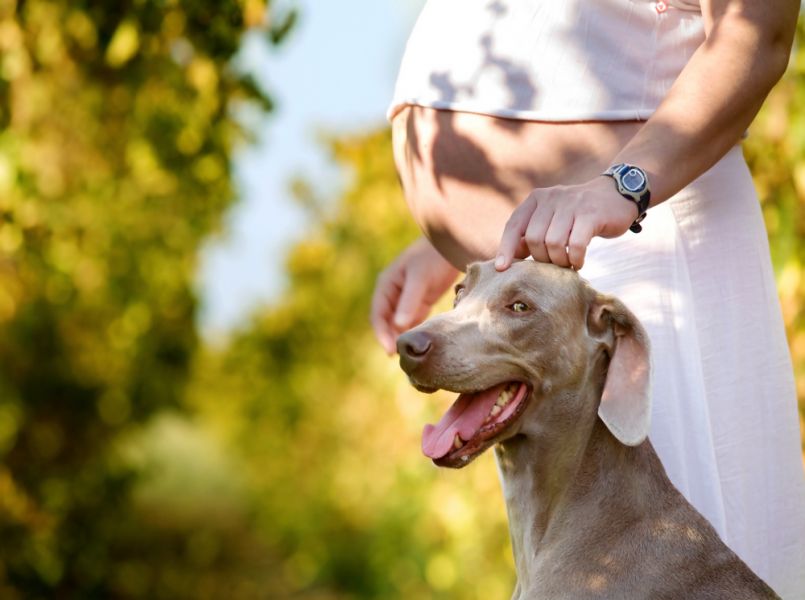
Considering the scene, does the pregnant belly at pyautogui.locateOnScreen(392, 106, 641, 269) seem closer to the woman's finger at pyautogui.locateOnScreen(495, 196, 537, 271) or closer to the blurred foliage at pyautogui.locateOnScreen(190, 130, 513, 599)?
the woman's finger at pyautogui.locateOnScreen(495, 196, 537, 271)

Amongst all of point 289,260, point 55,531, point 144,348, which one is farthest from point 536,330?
point 289,260

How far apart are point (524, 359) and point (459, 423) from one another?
→ 225 mm

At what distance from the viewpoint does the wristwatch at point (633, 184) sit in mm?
2260

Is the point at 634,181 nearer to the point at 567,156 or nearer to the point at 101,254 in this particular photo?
the point at 567,156

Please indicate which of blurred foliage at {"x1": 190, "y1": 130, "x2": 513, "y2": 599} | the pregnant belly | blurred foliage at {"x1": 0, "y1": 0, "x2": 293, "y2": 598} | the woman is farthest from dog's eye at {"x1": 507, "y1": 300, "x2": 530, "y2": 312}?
blurred foliage at {"x1": 190, "y1": 130, "x2": 513, "y2": 599}

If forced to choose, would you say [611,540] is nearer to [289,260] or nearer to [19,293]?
[19,293]

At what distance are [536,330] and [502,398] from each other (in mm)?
170

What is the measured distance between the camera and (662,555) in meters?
2.48

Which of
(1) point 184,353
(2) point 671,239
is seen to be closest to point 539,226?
(2) point 671,239

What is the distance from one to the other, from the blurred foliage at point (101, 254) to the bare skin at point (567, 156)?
1.54 metres

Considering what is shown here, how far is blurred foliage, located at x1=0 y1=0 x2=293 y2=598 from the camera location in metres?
5.89

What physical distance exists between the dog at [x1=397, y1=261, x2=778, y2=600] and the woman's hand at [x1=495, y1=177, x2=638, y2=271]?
27 cm

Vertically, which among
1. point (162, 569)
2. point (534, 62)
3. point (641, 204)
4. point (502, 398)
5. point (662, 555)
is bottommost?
point (162, 569)

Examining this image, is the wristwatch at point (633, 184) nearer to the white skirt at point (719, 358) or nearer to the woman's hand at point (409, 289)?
the white skirt at point (719, 358)
